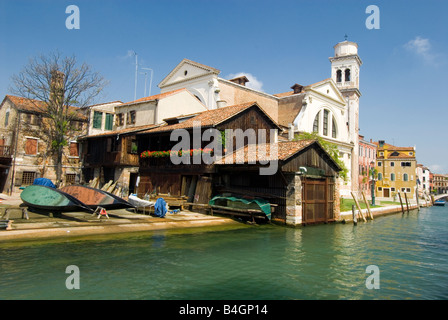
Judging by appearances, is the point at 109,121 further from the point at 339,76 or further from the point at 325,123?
the point at 339,76

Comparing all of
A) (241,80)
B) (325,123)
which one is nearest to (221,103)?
(241,80)

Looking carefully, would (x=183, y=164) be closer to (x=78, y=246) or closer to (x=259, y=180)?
(x=259, y=180)

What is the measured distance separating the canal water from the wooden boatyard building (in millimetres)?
3442

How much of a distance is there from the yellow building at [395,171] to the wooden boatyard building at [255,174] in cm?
4611

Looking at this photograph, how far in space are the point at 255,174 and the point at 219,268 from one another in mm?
9458

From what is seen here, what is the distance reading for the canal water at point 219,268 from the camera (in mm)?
6973

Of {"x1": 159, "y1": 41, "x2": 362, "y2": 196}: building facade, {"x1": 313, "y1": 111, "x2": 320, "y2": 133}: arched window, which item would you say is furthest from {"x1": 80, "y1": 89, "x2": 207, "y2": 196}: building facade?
{"x1": 313, "y1": 111, "x2": 320, "y2": 133}: arched window

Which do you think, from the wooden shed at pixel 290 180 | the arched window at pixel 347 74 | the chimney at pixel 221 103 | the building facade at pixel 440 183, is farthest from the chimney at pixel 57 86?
the building facade at pixel 440 183

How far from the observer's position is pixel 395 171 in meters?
60.9

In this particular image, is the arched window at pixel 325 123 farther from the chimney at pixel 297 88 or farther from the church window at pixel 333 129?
the chimney at pixel 297 88

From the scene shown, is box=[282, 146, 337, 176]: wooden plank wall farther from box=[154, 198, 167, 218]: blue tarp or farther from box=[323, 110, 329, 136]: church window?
box=[323, 110, 329, 136]: church window

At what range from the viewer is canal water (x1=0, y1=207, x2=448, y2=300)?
6.97m
